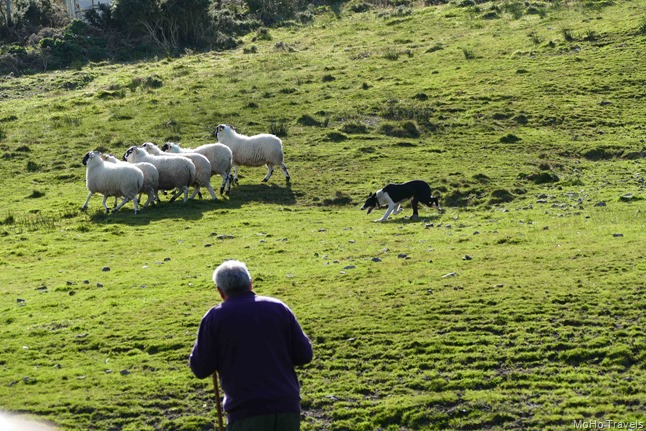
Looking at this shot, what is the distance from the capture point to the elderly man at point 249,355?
7680 millimetres

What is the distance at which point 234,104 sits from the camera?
40.0m

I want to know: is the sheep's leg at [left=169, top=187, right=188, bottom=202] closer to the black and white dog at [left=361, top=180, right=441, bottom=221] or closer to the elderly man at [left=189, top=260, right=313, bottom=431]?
the black and white dog at [left=361, top=180, right=441, bottom=221]

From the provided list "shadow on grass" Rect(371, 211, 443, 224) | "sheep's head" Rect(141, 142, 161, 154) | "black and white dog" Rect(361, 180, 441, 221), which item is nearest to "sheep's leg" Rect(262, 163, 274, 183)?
"sheep's head" Rect(141, 142, 161, 154)

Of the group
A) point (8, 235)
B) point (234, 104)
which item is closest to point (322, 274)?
point (8, 235)

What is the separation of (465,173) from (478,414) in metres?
18.4

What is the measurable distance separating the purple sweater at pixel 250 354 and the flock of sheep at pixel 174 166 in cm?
1933

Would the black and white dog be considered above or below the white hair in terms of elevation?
below

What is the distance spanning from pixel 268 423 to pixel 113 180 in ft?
65.6

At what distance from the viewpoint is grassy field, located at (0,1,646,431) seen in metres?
12.1

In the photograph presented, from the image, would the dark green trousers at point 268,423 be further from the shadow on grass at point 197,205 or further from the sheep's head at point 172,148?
the sheep's head at point 172,148

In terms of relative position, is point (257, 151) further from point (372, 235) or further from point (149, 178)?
point (372, 235)

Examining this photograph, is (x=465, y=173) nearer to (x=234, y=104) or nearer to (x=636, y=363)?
(x=234, y=104)

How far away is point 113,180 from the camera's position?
26.7m

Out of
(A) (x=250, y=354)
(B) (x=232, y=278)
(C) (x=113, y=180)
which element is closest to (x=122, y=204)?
(C) (x=113, y=180)
